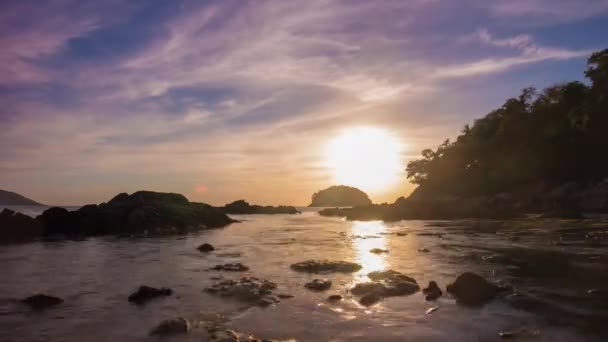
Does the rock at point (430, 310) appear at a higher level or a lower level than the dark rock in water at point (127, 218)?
lower

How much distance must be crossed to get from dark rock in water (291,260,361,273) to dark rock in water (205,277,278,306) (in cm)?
417

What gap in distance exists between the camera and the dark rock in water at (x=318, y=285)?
55.5 feet

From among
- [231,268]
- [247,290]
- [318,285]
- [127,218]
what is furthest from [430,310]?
[127,218]

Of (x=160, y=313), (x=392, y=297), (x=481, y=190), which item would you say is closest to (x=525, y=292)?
(x=392, y=297)

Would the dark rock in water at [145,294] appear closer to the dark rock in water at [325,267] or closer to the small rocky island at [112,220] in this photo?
the dark rock in water at [325,267]

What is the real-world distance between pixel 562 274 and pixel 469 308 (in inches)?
320

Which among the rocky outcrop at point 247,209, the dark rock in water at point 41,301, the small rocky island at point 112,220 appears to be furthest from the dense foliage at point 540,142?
the dark rock in water at point 41,301

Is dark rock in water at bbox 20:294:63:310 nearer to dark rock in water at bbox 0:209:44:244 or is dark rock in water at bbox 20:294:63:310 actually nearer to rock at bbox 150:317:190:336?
rock at bbox 150:317:190:336

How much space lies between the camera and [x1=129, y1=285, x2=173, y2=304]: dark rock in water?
15230 millimetres

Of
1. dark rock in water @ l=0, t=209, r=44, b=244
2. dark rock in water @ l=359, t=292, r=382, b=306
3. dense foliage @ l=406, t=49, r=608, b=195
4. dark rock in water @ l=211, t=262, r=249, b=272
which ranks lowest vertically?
dark rock in water @ l=359, t=292, r=382, b=306

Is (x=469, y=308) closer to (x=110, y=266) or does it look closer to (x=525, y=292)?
(x=525, y=292)

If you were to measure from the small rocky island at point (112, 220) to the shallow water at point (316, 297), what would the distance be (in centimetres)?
1975

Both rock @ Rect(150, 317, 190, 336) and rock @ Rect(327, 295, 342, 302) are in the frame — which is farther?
rock @ Rect(327, 295, 342, 302)

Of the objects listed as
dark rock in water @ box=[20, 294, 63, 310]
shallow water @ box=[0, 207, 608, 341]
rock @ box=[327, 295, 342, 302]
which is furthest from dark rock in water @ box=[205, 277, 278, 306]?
dark rock in water @ box=[20, 294, 63, 310]
